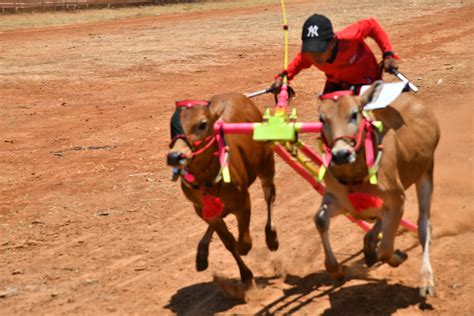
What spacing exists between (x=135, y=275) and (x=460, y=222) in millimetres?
3799

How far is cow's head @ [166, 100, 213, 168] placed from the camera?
24.1 feet

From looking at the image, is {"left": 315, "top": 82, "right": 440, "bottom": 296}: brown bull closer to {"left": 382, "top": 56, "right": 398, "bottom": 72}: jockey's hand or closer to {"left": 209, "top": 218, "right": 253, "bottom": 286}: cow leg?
{"left": 382, "top": 56, "right": 398, "bottom": 72}: jockey's hand

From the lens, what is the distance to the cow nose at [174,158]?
7215 mm

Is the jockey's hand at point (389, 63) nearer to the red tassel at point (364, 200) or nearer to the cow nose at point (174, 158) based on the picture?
the red tassel at point (364, 200)

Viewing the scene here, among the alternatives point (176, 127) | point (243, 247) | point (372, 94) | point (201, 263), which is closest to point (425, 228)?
point (372, 94)

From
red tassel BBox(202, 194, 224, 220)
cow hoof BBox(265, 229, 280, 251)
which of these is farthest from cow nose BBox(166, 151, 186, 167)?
cow hoof BBox(265, 229, 280, 251)

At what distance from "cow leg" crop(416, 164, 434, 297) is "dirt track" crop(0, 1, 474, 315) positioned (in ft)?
0.71

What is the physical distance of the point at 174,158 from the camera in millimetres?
7215

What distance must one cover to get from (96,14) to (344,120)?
109ft

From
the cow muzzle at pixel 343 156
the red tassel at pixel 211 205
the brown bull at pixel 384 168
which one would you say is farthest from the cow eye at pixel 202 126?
the cow muzzle at pixel 343 156

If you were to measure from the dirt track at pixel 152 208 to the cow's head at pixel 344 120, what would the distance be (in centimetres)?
171

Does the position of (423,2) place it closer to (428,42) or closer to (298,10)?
(298,10)

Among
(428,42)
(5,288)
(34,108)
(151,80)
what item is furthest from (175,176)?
(428,42)

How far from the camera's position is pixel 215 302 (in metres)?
8.38
